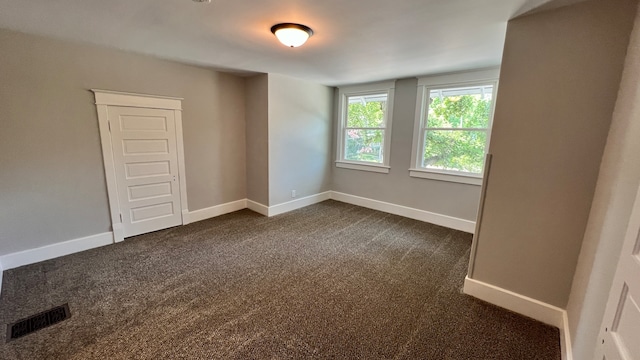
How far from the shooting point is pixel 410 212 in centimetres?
432

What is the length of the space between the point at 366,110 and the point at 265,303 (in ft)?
12.4

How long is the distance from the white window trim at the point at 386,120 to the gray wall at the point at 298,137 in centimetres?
22

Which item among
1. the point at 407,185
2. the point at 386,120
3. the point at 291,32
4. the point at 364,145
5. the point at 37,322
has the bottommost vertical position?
the point at 37,322

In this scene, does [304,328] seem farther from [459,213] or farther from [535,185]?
[459,213]

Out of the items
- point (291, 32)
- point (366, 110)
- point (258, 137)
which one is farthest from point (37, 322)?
point (366, 110)

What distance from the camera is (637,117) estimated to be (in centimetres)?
119

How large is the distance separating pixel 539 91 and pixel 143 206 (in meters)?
4.38

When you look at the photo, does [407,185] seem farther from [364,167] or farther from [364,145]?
[364,145]

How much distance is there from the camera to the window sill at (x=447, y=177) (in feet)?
11.8

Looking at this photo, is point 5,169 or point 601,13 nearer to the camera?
point 601,13

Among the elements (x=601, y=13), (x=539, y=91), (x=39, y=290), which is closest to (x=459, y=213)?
(x=539, y=91)

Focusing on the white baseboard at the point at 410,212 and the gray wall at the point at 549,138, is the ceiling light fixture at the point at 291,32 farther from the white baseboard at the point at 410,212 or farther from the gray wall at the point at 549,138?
the white baseboard at the point at 410,212

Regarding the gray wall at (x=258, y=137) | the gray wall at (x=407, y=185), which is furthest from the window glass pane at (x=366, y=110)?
the gray wall at (x=258, y=137)

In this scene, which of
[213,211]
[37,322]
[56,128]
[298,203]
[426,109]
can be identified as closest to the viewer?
[37,322]
